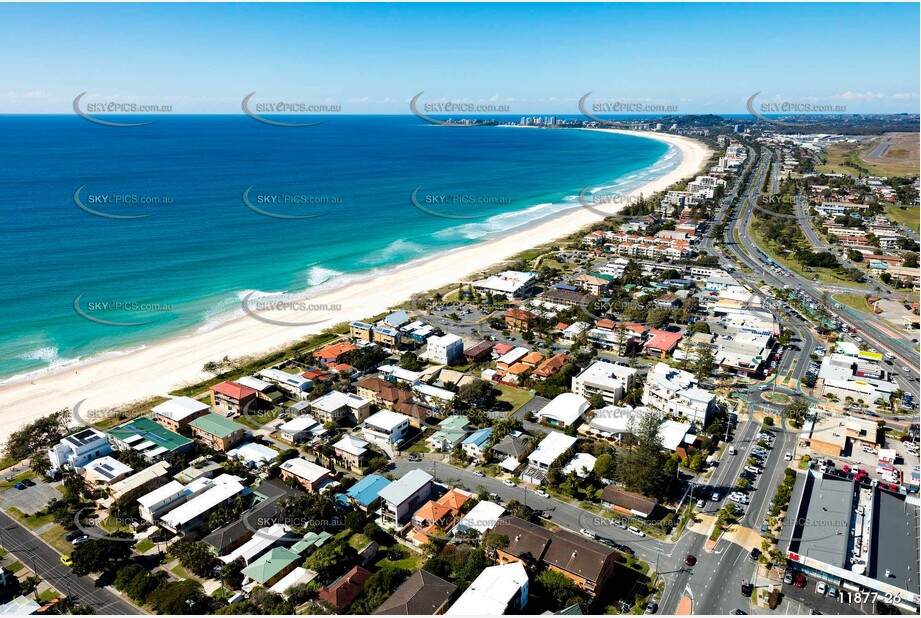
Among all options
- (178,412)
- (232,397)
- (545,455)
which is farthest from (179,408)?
(545,455)

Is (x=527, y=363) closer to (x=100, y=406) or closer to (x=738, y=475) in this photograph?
(x=738, y=475)

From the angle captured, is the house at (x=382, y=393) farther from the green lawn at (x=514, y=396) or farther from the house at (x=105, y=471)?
the house at (x=105, y=471)

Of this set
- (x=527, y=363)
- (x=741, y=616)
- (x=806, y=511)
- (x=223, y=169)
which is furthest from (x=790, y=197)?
(x=223, y=169)

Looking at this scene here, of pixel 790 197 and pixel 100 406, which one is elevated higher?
pixel 790 197

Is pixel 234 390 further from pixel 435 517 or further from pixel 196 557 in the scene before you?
pixel 435 517

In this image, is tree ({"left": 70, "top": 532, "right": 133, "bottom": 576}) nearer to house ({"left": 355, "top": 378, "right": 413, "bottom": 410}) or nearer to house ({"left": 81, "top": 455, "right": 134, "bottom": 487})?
house ({"left": 81, "top": 455, "right": 134, "bottom": 487})

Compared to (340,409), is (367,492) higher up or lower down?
lower down
